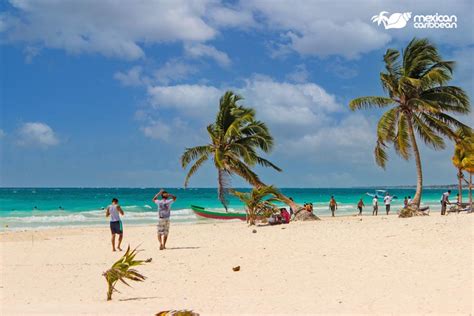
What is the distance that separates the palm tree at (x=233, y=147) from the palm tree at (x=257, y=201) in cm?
260

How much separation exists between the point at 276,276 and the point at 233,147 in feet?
47.9

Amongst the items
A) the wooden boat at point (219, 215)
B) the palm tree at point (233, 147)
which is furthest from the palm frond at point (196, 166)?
the wooden boat at point (219, 215)

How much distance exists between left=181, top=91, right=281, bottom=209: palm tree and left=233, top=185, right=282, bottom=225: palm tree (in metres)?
2.60

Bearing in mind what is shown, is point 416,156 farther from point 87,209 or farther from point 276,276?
point 87,209

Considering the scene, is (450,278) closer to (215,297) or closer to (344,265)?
(344,265)

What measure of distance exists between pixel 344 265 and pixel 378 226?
6000 mm

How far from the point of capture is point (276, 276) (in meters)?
9.61

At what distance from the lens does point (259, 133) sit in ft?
80.0

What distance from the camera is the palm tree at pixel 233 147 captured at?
2370 centimetres

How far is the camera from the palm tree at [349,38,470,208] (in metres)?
22.1

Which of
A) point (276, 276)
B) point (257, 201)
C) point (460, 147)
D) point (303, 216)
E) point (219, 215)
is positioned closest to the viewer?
point (276, 276)

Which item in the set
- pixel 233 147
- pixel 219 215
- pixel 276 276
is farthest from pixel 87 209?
pixel 276 276

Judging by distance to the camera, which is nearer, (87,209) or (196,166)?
(196,166)

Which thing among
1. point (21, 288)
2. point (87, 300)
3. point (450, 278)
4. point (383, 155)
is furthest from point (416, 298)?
point (383, 155)
